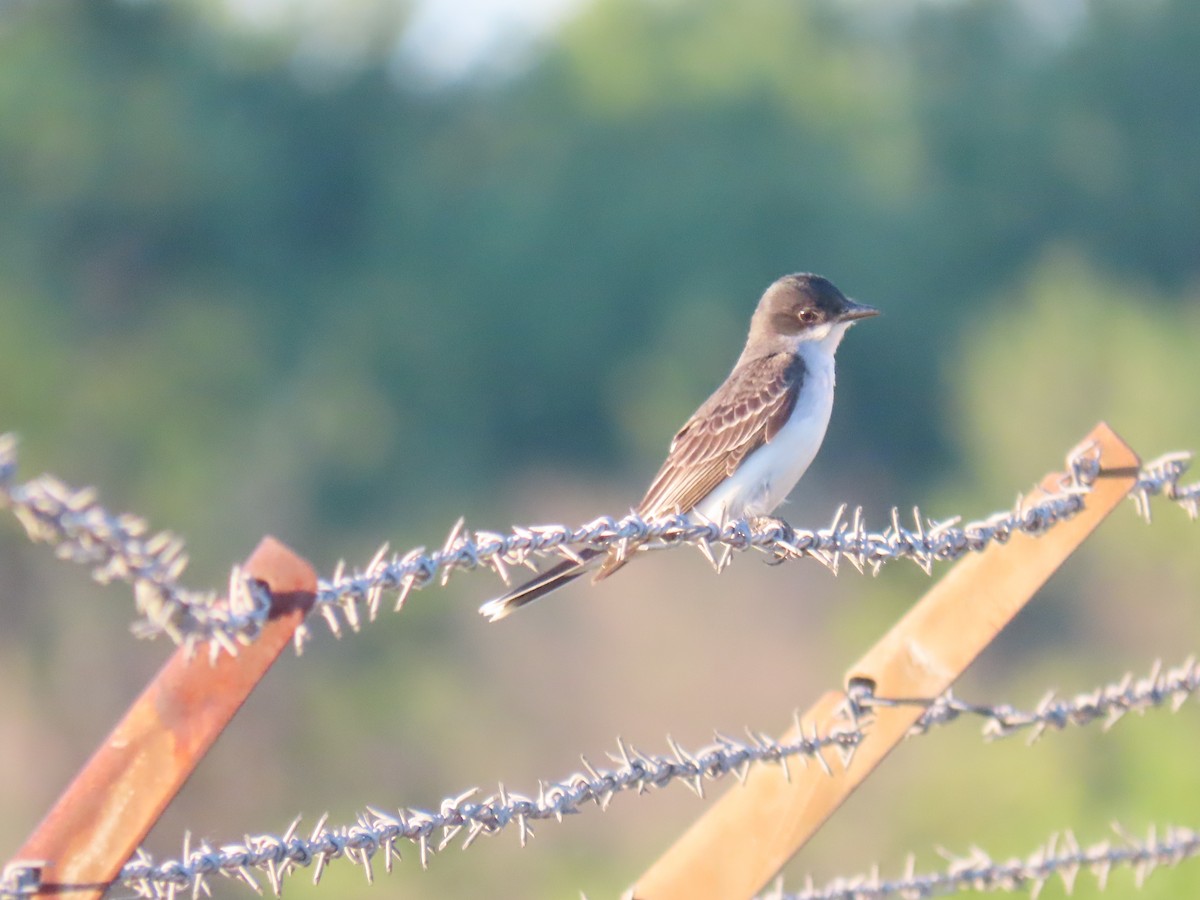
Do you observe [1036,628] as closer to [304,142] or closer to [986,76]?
[986,76]

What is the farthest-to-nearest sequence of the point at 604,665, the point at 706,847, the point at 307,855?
the point at 604,665
the point at 706,847
the point at 307,855

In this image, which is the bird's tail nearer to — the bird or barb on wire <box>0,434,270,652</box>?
the bird

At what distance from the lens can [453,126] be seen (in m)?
32.8

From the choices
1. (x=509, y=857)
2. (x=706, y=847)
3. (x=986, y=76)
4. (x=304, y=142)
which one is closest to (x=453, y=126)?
(x=304, y=142)

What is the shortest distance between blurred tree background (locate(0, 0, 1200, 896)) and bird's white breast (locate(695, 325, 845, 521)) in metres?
10.3

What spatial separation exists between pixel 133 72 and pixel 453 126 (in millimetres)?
9042

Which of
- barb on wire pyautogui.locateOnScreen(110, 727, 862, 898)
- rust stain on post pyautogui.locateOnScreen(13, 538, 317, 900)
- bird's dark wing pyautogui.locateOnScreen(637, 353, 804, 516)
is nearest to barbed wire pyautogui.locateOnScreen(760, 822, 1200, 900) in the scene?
barb on wire pyautogui.locateOnScreen(110, 727, 862, 898)

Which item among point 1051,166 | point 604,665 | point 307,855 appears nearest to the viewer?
point 307,855

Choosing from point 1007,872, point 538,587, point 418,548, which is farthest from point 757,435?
point 418,548

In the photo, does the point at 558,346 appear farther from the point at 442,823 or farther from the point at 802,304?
the point at 442,823

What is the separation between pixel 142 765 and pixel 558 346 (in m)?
26.4

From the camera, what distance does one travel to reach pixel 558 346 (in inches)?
1109

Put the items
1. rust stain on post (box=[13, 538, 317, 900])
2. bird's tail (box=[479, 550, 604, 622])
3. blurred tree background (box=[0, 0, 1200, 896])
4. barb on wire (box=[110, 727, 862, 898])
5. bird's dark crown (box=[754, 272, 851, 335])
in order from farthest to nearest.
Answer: blurred tree background (box=[0, 0, 1200, 896]) < bird's dark crown (box=[754, 272, 851, 335]) < bird's tail (box=[479, 550, 604, 622]) < barb on wire (box=[110, 727, 862, 898]) < rust stain on post (box=[13, 538, 317, 900])

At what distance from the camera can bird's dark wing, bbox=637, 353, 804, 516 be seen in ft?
17.9
